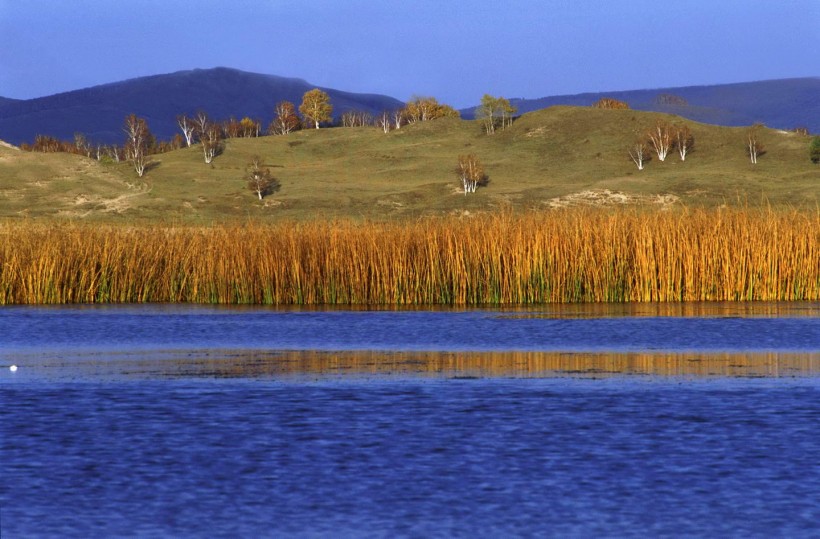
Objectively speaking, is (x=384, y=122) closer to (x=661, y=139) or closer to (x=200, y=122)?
(x=200, y=122)

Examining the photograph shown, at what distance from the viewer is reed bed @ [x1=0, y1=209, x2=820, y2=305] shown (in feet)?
74.7

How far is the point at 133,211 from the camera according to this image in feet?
243

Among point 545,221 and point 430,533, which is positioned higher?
point 545,221

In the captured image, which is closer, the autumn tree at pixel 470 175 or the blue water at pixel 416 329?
the blue water at pixel 416 329

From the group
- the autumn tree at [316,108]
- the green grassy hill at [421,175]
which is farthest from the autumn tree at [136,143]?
the autumn tree at [316,108]

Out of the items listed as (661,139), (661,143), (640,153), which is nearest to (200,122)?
(661,139)

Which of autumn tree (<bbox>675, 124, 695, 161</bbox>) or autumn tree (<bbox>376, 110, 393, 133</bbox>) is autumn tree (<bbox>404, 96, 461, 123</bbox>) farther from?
autumn tree (<bbox>675, 124, 695, 161</bbox>)

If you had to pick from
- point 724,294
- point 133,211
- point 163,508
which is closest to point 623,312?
point 724,294

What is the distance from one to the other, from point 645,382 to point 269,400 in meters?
3.62

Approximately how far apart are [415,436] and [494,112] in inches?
4687

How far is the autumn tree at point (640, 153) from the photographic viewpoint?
325 feet

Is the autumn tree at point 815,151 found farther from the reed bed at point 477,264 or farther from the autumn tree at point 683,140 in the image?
the reed bed at point 477,264

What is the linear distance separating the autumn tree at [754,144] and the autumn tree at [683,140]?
175 inches

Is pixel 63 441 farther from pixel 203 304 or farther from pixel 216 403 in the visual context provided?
pixel 203 304
